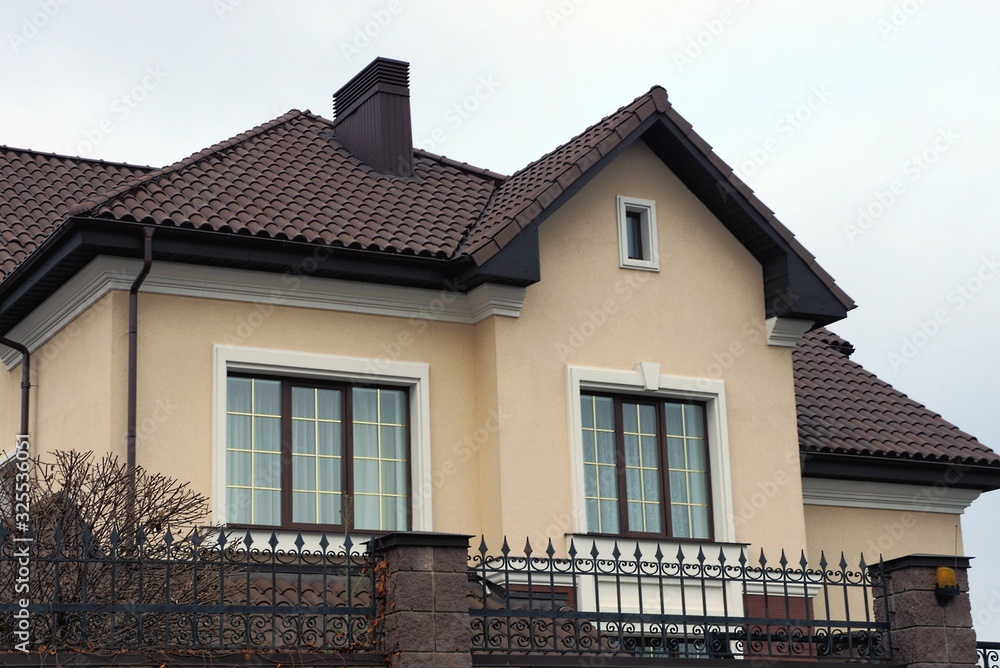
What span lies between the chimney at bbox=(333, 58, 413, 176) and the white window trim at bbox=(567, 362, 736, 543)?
3841 mm

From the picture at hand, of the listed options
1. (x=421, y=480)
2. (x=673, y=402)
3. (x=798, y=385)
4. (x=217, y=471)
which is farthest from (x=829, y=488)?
(x=217, y=471)

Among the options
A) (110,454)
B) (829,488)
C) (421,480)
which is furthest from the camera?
(829,488)

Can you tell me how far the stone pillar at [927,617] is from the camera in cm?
1359

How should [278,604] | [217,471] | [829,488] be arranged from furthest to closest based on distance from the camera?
1. [829,488]
2. [217,471]
3. [278,604]

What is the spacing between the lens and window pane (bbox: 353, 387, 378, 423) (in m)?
16.0

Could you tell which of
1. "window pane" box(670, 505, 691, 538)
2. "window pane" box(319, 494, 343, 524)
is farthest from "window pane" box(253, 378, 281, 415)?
"window pane" box(670, 505, 691, 538)

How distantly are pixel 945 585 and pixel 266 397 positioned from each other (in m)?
6.98

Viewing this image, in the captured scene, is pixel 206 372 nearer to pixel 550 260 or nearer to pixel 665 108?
pixel 550 260

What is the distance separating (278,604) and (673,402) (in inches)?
280

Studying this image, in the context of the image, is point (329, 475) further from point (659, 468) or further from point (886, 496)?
point (886, 496)

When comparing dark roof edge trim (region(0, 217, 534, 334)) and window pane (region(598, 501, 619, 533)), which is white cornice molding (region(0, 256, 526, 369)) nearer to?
dark roof edge trim (region(0, 217, 534, 334))

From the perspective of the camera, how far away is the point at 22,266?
15539 mm

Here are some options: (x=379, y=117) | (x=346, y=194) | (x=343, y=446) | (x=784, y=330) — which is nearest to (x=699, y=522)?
(x=784, y=330)

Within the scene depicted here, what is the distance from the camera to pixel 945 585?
1358 centimetres
